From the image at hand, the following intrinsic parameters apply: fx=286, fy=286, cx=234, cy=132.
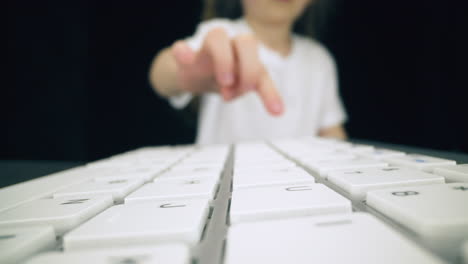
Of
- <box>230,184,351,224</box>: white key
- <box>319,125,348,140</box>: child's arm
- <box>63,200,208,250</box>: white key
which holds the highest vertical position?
<box>230,184,351,224</box>: white key

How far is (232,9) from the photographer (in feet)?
5.57

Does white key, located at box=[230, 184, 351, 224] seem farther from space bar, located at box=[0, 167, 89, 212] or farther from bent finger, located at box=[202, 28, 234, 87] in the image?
bent finger, located at box=[202, 28, 234, 87]

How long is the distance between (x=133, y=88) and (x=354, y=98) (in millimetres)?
1606

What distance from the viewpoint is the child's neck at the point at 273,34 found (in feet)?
4.62

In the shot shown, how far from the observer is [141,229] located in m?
0.16

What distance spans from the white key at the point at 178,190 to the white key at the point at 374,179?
107mm

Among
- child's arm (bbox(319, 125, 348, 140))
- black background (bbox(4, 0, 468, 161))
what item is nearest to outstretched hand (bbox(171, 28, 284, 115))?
black background (bbox(4, 0, 468, 161))

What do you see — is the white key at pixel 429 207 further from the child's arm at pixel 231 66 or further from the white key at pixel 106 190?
the child's arm at pixel 231 66

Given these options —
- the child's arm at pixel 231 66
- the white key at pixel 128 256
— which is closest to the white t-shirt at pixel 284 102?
the child's arm at pixel 231 66

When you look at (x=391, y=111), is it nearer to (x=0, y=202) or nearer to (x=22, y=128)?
(x=0, y=202)

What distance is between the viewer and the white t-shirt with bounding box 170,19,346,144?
139cm

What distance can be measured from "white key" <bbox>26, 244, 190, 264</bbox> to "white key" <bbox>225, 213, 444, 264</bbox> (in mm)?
22

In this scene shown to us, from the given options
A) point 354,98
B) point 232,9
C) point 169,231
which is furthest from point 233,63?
point 354,98

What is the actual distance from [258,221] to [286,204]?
0.02 meters
